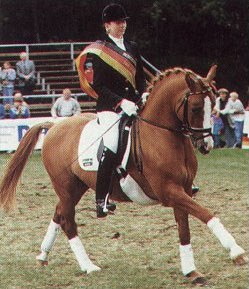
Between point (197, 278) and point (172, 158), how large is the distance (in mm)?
1175

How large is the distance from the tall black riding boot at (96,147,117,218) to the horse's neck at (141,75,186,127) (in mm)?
547

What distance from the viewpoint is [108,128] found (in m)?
9.47

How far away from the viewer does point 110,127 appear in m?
9.45

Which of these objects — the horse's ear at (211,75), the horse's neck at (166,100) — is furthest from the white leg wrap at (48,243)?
the horse's ear at (211,75)

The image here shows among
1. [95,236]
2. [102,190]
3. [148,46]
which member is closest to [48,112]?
[148,46]

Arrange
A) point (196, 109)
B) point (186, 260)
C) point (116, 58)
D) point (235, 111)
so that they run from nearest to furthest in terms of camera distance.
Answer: point (196, 109), point (186, 260), point (116, 58), point (235, 111)

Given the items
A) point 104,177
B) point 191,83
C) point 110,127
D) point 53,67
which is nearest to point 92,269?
point 104,177

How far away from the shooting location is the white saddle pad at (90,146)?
9781mm

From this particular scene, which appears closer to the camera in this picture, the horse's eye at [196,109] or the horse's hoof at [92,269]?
the horse's eye at [196,109]

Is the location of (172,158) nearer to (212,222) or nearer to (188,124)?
(188,124)

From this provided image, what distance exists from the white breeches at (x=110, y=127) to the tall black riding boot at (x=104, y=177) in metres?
0.07

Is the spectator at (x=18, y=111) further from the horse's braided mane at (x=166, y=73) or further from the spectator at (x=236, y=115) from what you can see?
the horse's braided mane at (x=166, y=73)

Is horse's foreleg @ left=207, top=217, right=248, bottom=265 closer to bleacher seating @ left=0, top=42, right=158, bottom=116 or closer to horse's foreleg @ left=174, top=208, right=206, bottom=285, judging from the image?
horse's foreleg @ left=174, top=208, right=206, bottom=285

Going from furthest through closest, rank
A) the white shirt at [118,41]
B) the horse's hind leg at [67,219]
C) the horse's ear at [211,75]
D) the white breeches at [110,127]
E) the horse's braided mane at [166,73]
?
1. the horse's hind leg at [67,219]
2. the white shirt at [118,41]
3. the white breeches at [110,127]
4. the horse's braided mane at [166,73]
5. the horse's ear at [211,75]
